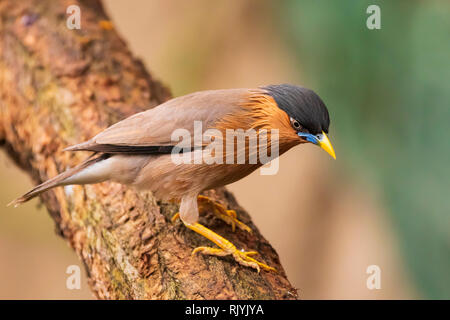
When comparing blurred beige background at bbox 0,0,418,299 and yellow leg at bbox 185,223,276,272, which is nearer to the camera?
yellow leg at bbox 185,223,276,272

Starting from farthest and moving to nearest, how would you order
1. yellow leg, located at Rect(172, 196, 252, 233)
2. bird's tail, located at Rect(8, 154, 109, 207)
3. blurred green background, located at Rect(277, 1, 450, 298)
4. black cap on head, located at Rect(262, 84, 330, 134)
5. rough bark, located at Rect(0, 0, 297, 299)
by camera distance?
blurred green background, located at Rect(277, 1, 450, 298)
yellow leg, located at Rect(172, 196, 252, 233)
bird's tail, located at Rect(8, 154, 109, 207)
black cap on head, located at Rect(262, 84, 330, 134)
rough bark, located at Rect(0, 0, 297, 299)

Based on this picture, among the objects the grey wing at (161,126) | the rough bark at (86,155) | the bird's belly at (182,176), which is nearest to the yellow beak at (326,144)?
the bird's belly at (182,176)

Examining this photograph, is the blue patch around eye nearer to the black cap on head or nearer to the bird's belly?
the black cap on head

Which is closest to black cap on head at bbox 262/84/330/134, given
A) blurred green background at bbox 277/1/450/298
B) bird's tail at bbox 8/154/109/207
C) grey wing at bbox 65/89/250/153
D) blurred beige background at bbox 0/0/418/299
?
grey wing at bbox 65/89/250/153

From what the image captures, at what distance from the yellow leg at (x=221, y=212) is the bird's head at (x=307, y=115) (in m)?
0.67

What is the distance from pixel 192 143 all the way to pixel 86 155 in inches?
43.8

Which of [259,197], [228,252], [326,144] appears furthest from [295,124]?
[259,197]

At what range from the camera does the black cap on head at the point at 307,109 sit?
9.16 ft

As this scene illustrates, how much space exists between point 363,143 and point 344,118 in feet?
1.12

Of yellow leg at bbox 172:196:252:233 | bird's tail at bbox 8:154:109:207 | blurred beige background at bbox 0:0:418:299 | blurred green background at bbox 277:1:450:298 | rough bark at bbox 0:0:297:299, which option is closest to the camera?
rough bark at bbox 0:0:297:299

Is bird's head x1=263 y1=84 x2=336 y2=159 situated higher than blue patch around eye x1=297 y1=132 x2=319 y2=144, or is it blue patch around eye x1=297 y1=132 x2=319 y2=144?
bird's head x1=263 y1=84 x2=336 y2=159

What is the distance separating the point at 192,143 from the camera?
287 cm

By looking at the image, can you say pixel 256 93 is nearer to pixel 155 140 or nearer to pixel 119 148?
pixel 155 140

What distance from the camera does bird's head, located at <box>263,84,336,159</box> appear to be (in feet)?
9.16
